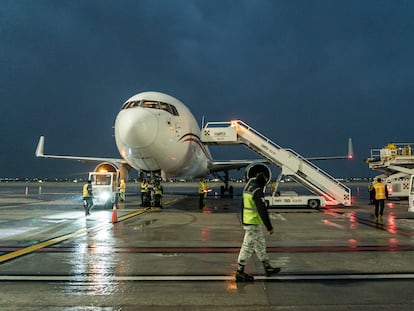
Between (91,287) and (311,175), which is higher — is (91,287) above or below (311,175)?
below

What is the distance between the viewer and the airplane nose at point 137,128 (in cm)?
1408

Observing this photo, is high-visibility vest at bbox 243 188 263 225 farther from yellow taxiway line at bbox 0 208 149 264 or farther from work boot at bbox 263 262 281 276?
yellow taxiway line at bbox 0 208 149 264

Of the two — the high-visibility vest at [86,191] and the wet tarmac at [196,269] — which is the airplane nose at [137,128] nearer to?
the high-visibility vest at [86,191]

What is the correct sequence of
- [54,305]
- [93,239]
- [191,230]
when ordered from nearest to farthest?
1. [54,305]
2. [93,239]
3. [191,230]

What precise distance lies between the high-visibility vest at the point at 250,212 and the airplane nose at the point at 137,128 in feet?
28.8

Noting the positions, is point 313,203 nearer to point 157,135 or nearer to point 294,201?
point 294,201

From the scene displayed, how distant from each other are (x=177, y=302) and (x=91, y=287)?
1.40m

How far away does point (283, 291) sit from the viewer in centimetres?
497

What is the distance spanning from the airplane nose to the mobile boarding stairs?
A: 10.8 feet

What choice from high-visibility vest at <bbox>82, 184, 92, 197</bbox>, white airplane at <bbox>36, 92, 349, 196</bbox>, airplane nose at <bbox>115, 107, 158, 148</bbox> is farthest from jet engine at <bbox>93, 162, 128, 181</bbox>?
airplane nose at <bbox>115, 107, 158, 148</bbox>

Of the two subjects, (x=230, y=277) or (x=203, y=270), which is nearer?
(x=230, y=277)

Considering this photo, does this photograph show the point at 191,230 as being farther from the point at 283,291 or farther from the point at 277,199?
the point at 277,199

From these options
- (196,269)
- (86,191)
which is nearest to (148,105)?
(86,191)

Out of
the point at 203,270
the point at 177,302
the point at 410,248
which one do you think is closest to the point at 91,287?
the point at 177,302
